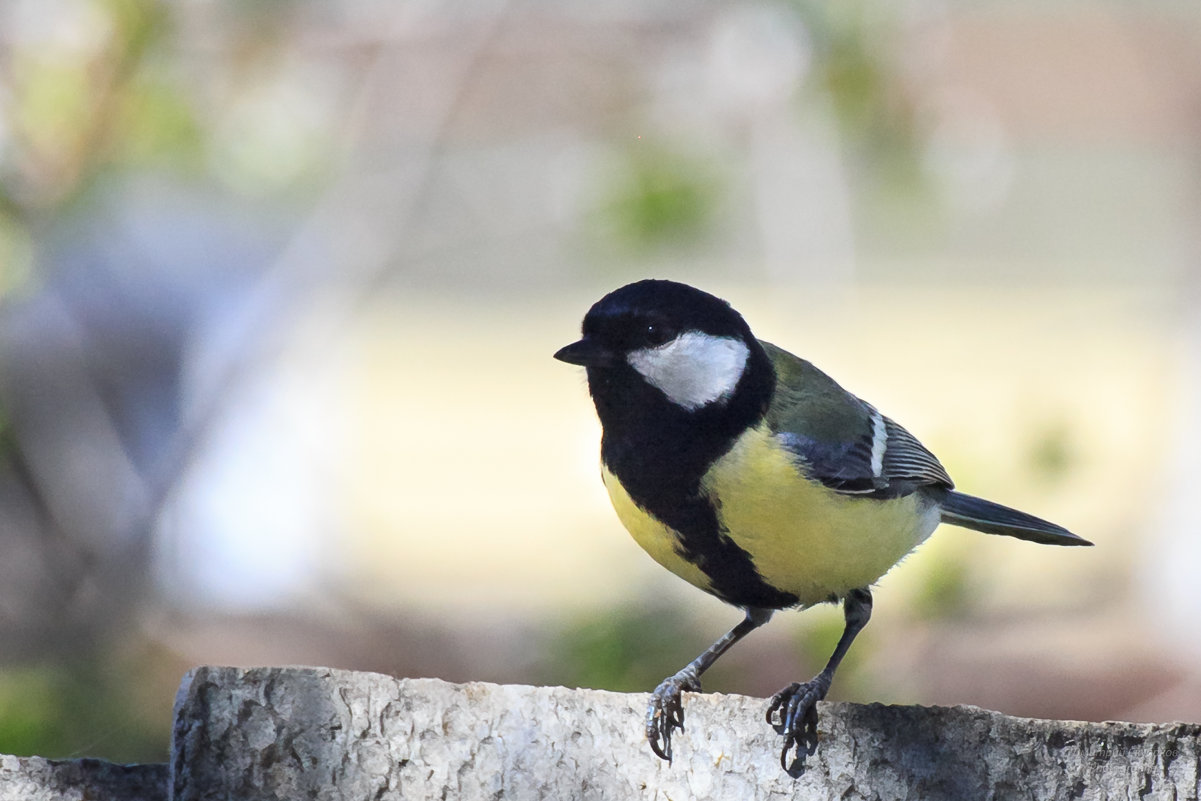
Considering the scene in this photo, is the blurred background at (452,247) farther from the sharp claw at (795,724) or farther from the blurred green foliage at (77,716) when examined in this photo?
the sharp claw at (795,724)

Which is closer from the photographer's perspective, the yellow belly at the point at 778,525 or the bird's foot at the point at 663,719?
the bird's foot at the point at 663,719

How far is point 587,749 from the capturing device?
1.90m

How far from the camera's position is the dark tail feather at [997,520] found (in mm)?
3013

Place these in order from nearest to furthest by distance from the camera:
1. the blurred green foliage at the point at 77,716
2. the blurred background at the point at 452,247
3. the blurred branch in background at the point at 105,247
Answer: the blurred green foliage at the point at 77,716, the blurred branch in background at the point at 105,247, the blurred background at the point at 452,247

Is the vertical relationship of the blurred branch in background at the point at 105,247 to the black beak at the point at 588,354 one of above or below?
above

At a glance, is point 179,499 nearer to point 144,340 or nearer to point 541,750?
point 144,340

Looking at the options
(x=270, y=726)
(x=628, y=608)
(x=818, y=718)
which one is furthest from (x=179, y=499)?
(x=818, y=718)

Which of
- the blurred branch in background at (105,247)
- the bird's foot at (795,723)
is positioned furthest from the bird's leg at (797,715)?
the blurred branch in background at (105,247)

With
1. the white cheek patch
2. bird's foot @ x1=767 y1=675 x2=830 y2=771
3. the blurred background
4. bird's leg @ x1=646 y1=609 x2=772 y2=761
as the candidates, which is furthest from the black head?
the blurred background

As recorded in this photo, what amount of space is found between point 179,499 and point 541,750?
209cm

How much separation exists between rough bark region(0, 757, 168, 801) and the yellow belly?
917 millimetres

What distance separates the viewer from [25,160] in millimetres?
3307

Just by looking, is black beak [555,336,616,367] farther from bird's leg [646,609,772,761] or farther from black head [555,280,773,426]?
bird's leg [646,609,772,761]

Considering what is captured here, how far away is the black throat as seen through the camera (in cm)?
234
